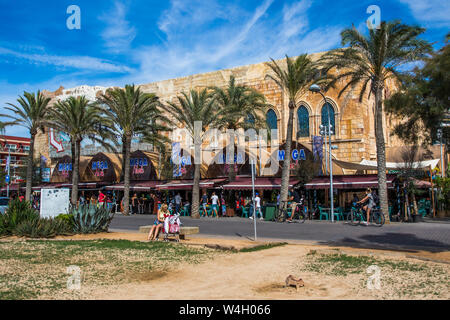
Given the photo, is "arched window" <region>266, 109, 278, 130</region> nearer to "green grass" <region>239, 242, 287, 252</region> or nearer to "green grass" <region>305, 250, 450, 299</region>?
"green grass" <region>239, 242, 287, 252</region>

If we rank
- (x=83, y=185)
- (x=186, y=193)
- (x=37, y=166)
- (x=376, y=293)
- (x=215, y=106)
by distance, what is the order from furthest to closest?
(x=37, y=166)
(x=83, y=185)
(x=186, y=193)
(x=215, y=106)
(x=376, y=293)

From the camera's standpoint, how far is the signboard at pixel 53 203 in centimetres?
1711

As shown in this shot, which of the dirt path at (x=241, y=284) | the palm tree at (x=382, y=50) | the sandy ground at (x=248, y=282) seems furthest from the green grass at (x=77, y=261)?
the palm tree at (x=382, y=50)

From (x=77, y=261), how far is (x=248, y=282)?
4460 mm

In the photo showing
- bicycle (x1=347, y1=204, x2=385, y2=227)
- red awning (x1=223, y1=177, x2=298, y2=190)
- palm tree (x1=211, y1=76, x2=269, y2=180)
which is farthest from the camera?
palm tree (x1=211, y1=76, x2=269, y2=180)

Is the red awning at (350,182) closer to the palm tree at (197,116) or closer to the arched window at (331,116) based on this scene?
the palm tree at (197,116)

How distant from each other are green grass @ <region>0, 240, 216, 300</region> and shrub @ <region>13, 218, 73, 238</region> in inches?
57.3

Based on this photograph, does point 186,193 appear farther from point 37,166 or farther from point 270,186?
point 37,166

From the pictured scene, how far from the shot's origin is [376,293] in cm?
612

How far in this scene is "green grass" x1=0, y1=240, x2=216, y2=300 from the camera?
690 centimetres

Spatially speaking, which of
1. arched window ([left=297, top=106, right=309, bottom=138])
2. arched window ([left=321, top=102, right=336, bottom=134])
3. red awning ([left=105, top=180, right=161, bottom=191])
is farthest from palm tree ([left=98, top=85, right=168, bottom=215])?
arched window ([left=321, top=102, right=336, bottom=134])
